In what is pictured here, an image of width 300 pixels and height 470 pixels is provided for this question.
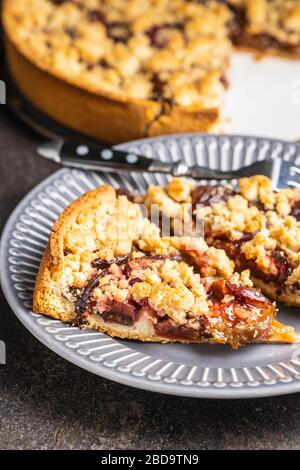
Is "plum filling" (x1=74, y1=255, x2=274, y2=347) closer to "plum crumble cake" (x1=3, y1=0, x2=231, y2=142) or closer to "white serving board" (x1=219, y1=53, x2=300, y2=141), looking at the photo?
"plum crumble cake" (x1=3, y1=0, x2=231, y2=142)

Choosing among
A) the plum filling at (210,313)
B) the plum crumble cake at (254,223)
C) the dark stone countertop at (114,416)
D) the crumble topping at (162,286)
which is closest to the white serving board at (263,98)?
the plum crumble cake at (254,223)

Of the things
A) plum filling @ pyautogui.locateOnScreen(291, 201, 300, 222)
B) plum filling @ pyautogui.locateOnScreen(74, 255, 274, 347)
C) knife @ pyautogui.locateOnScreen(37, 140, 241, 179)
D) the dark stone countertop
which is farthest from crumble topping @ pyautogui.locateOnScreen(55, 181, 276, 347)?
knife @ pyautogui.locateOnScreen(37, 140, 241, 179)

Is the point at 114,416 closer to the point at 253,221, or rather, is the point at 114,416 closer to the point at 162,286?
the point at 162,286

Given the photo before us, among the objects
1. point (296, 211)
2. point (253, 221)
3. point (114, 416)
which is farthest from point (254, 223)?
point (114, 416)

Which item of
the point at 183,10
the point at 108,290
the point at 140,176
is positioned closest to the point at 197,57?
the point at 183,10

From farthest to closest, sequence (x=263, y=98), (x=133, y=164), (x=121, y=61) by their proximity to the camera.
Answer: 1. (x=263, y=98)
2. (x=121, y=61)
3. (x=133, y=164)

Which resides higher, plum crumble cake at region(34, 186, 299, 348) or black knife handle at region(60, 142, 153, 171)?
black knife handle at region(60, 142, 153, 171)
